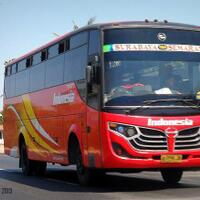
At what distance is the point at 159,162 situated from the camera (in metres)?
13.2

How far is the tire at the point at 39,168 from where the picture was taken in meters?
21.4

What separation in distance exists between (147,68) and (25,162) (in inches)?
361

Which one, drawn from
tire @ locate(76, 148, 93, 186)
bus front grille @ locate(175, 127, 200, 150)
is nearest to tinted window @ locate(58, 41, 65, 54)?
tire @ locate(76, 148, 93, 186)

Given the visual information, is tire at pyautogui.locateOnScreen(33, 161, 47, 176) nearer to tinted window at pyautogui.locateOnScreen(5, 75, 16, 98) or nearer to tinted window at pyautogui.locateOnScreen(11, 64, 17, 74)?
tinted window at pyautogui.locateOnScreen(5, 75, 16, 98)

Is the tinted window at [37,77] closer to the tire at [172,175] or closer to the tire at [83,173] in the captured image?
the tire at [83,173]

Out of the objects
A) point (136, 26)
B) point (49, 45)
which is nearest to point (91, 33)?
point (136, 26)

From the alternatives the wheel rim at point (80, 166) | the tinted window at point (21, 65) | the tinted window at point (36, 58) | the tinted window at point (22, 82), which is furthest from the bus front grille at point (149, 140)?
the tinted window at point (21, 65)

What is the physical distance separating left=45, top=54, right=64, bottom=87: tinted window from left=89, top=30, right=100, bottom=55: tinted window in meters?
2.73

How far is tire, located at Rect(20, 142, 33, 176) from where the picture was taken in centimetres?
2130

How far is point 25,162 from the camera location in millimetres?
21578

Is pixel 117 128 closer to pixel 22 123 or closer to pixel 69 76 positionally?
pixel 69 76

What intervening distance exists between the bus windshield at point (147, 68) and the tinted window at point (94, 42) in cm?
24

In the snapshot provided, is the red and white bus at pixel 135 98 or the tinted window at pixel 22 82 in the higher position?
the tinted window at pixel 22 82

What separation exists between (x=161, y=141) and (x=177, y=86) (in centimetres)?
123
